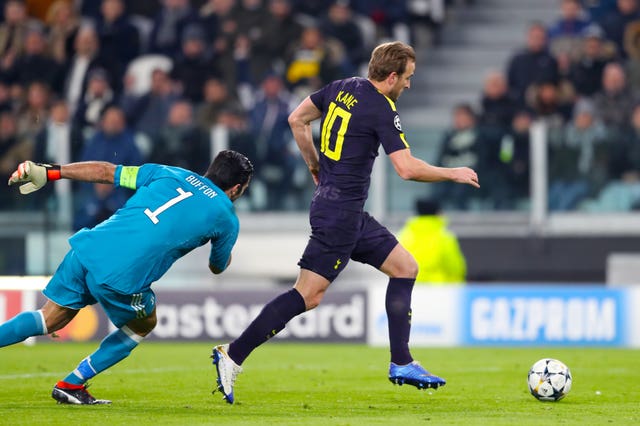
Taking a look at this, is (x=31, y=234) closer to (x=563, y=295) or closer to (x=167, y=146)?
(x=167, y=146)

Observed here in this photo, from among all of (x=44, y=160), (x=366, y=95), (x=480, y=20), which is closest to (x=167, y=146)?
(x=44, y=160)

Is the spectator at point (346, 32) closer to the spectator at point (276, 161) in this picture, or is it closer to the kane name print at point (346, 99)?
the spectator at point (276, 161)

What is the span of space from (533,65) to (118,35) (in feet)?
19.3

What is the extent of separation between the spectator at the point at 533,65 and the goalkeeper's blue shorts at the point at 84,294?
10.3m

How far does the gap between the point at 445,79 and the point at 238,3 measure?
10.7 feet

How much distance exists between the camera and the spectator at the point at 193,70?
18719 millimetres

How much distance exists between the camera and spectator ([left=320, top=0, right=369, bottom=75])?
18938 mm

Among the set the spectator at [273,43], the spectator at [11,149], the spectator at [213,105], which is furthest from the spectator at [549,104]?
the spectator at [11,149]

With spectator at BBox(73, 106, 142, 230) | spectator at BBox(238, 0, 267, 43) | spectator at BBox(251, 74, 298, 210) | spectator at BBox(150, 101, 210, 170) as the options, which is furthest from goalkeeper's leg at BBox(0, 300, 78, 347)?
spectator at BBox(238, 0, 267, 43)

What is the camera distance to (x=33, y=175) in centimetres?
799

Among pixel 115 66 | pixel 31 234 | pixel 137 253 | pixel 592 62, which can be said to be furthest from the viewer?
pixel 115 66

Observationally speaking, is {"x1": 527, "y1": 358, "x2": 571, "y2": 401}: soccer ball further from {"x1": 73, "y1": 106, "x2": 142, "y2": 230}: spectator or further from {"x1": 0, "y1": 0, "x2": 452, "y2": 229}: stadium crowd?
{"x1": 73, "y1": 106, "x2": 142, "y2": 230}: spectator

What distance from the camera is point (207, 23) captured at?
1975 centimetres

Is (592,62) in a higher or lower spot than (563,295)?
higher
